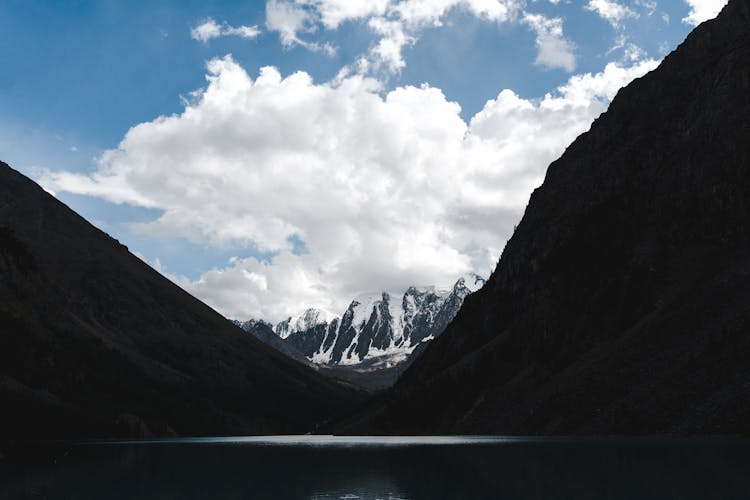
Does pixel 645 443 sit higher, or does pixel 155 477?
pixel 645 443

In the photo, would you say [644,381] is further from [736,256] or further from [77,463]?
[77,463]

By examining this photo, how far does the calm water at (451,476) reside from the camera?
56312 mm

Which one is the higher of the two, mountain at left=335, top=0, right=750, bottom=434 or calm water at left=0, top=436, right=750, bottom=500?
mountain at left=335, top=0, right=750, bottom=434

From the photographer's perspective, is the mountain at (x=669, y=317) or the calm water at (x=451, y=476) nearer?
the calm water at (x=451, y=476)

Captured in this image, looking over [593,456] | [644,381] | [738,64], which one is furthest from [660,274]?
[593,456]

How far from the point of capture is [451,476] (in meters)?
71.3

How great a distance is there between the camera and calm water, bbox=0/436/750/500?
56312mm

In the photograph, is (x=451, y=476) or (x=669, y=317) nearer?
(x=451, y=476)

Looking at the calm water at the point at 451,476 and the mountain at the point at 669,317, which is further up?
the mountain at the point at 669,317

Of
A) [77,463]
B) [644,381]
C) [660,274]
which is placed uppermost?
[660,274]

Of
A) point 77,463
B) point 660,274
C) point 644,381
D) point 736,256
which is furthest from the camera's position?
point 660,274

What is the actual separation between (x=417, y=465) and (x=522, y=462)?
502 inches

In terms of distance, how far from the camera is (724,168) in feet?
575

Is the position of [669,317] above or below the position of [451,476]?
above
